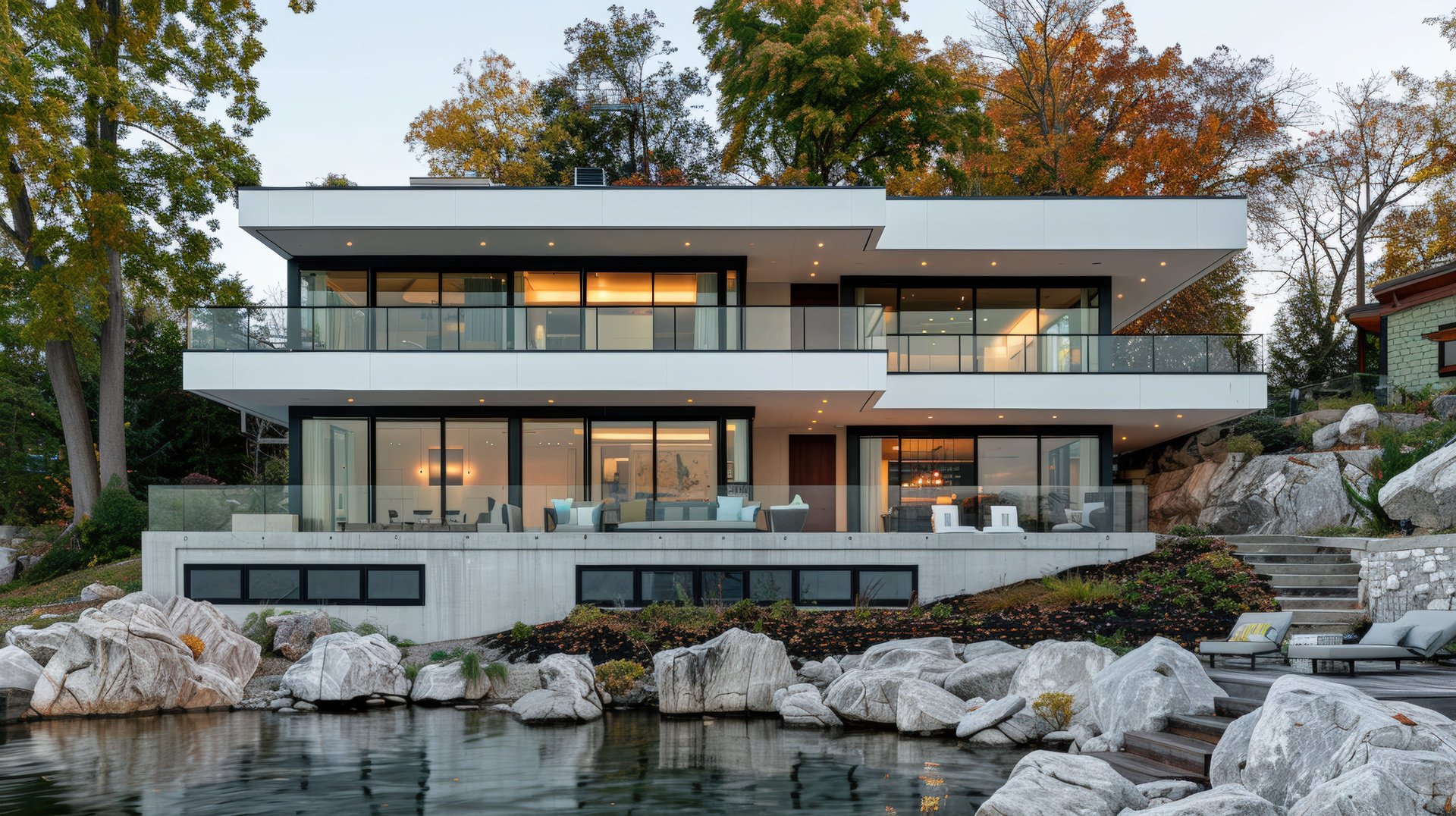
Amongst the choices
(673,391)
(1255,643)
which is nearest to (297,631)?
(673,391)

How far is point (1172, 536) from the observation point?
64.1 ft

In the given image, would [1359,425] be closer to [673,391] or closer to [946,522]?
[946,522]

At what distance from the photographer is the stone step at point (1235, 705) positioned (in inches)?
377

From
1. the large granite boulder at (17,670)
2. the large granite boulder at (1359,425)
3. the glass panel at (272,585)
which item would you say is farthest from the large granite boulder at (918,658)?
the large granite boulder at (1359,425)

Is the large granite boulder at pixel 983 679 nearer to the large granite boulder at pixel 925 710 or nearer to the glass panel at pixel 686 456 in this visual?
the large granite boulder at pixel 925 710

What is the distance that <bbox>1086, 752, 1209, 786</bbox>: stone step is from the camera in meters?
8.84

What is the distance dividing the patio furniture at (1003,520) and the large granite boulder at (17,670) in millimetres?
14175

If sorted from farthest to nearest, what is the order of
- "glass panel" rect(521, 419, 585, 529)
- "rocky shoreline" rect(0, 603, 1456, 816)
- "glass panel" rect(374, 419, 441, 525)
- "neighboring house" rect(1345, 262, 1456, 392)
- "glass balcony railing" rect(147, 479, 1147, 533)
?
"neighboring house" rect(1345, 262, 1456, 392)
"glass panel" rect(521, 419, 585, 529)
"glass panel" rect(374, 419, 441, 525)
"glass balcony railing" rect(147, 479, 1147, 533)
"rocky shoreline" rect(0, 603, 1456, 816)

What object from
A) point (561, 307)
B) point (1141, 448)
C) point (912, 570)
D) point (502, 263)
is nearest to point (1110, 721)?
point (912, 570)

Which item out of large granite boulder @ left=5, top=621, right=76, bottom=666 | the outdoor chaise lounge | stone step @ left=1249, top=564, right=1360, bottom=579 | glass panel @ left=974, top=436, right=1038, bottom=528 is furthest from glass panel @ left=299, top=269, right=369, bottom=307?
the outdoor chaise lounge

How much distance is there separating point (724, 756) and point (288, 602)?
32.7 ft

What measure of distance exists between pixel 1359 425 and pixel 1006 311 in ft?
25.7

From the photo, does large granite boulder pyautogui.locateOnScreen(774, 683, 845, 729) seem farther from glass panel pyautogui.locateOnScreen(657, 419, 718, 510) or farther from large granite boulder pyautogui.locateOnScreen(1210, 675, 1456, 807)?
glass panel pyautogui.locateOnScreen(657, 419, 718, 510)

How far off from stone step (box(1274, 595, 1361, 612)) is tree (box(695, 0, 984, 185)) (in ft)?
50.3
